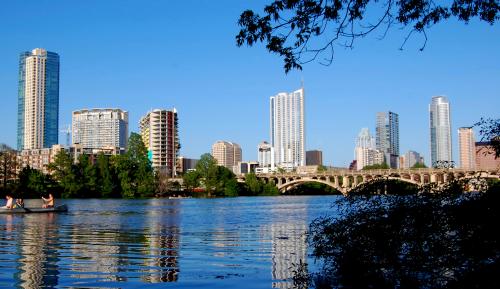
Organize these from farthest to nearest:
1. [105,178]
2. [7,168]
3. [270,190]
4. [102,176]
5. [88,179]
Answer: [270,190] < [7,168] < [102,176] < [105,178] < [88,179]

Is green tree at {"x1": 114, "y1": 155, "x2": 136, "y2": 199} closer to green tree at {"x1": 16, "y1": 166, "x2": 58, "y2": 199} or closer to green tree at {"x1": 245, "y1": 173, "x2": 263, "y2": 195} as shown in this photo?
green tree at {"x1": 16, "y1": 166, "x2": 58, "y2": 199}

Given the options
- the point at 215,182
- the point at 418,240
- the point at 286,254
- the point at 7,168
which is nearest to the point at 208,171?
the point at 215,182

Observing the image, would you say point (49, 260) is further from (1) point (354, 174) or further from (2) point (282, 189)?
(2) point (282, 189)

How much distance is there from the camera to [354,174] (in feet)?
337

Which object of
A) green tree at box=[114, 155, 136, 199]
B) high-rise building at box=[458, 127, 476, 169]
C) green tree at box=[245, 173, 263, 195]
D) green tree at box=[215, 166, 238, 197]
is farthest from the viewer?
green tree at box=[245, 173, 263, 195]

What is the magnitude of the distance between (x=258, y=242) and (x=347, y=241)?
15860mm

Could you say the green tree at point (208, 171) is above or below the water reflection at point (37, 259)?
above

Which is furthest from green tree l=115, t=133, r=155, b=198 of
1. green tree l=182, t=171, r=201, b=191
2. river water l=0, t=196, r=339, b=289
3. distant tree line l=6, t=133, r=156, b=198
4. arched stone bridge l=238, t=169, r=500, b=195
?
river water l=0, t=196, r=339, b=289

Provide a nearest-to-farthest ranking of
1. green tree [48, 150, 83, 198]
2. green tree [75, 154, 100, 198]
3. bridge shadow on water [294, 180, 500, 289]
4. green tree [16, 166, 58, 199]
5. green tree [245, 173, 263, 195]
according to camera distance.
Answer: bridge shadow on water [294, 180, 500, 289], green tree [16, 166, 58, 199], green tree [48, 150, 83, 198], green tree [75, 154, 100, 198], green tree [245, 173, 263, 195]

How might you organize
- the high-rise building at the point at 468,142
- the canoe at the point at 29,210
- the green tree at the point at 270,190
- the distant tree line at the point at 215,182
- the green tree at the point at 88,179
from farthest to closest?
the green tree at the point at 270,190 → the distant tree line at the point at 215,182 → the green tree at the point at 88,179 → the canoe at the point at 29,210 → the high-rise building at the point at 468,142

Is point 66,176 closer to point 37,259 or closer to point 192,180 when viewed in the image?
point 192,180

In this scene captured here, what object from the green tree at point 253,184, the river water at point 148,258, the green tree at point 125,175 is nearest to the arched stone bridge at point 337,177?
the green tree at point 253,184

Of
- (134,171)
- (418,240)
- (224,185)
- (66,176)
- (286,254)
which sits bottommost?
(286,254)

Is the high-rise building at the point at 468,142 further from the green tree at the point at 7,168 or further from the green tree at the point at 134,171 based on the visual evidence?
the green tree at the point at 7,168
